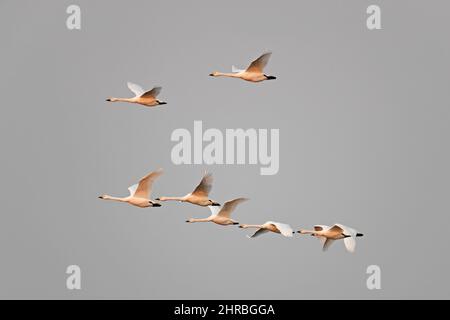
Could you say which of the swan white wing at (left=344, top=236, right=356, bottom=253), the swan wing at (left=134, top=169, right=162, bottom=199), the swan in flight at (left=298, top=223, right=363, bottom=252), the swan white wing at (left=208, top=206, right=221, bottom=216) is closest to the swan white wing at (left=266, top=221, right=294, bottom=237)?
the swan in flight at (left=298, top=223, right=363, bottom=252)

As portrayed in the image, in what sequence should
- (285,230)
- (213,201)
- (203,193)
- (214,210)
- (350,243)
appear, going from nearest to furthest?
(285,230) → (203,193) → (213,201) → (350,243) → (214,210)

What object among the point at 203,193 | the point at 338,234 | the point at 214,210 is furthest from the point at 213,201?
the point at 338,234

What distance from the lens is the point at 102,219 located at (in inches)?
6806

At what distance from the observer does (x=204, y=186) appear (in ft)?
148

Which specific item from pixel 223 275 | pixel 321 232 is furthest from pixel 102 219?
pixel 321 232

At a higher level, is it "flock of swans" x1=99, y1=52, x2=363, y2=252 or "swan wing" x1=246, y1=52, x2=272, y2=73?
"swan wing" x1=246, y1=52, x2=272, y2=73

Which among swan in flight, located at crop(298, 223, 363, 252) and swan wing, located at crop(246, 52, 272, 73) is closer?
swan in flight, located at crop(298, 223, 363, 252)

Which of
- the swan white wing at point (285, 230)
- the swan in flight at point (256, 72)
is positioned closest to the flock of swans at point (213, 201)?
the swan in flight at point (256, 72)

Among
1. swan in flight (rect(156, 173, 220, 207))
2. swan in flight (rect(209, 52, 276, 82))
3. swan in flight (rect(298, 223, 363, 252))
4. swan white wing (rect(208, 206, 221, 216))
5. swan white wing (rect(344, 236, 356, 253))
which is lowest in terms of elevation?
swan white wing (rect(344, 236, 356, 253))

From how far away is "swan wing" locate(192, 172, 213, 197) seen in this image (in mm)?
44594

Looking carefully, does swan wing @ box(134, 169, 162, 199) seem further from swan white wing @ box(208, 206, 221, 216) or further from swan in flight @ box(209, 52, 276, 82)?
swan in flight @ box(209, 52, 276, 82)

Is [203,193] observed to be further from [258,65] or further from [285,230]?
[258,65]

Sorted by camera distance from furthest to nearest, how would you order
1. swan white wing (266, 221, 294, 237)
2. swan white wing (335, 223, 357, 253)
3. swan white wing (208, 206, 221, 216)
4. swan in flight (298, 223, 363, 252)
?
swan white wing (208, 206, 221, 216)
swan in flight (298, 223, 363, 252)
swan white wing (335, 223, 357, 253)
swan white wing (266, 221, 294, 237)

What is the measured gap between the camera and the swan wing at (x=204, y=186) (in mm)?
44594
